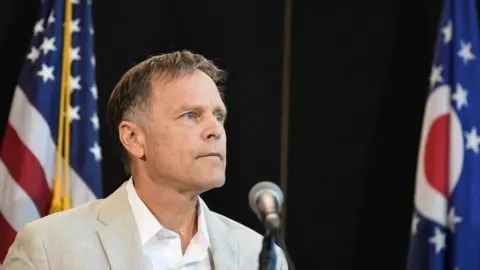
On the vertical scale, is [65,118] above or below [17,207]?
above

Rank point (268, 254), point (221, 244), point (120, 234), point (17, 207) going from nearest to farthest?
point (268, 254)
point (120, 234)
point (221, 244)
point (17, 207)

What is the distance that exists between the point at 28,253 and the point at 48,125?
1.44 m

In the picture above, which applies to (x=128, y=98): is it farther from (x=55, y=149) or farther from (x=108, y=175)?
(x=108, y=175)

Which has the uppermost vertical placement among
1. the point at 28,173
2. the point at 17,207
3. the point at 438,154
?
the point at 438,154

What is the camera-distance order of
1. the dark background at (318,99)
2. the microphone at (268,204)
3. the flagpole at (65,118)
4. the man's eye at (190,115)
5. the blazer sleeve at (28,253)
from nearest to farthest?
1. the microphone at (268,204)
2. the blazer sleeve at (28,253)
3. the man's eye at (190,115)
4. the flagpole at (65,118)
5. the dark background at (318,99)

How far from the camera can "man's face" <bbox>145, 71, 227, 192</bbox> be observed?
218cm

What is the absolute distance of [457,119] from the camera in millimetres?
3449

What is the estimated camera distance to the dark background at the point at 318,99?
3.98 m

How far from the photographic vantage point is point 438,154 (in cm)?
347

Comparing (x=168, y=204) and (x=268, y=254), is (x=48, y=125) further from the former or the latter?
(x=268, y=254)

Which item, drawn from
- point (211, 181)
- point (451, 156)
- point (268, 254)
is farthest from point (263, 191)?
point (451, 156)

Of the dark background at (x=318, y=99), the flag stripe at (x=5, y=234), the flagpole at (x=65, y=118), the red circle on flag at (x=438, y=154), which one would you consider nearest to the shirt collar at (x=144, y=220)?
the flagpole at (x=65, y=118)

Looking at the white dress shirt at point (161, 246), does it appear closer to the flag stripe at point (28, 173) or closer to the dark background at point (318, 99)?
the flag stripe at point (28, 173)

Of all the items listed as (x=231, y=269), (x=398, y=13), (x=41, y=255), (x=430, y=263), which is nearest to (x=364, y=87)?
(x=398, y=13)
